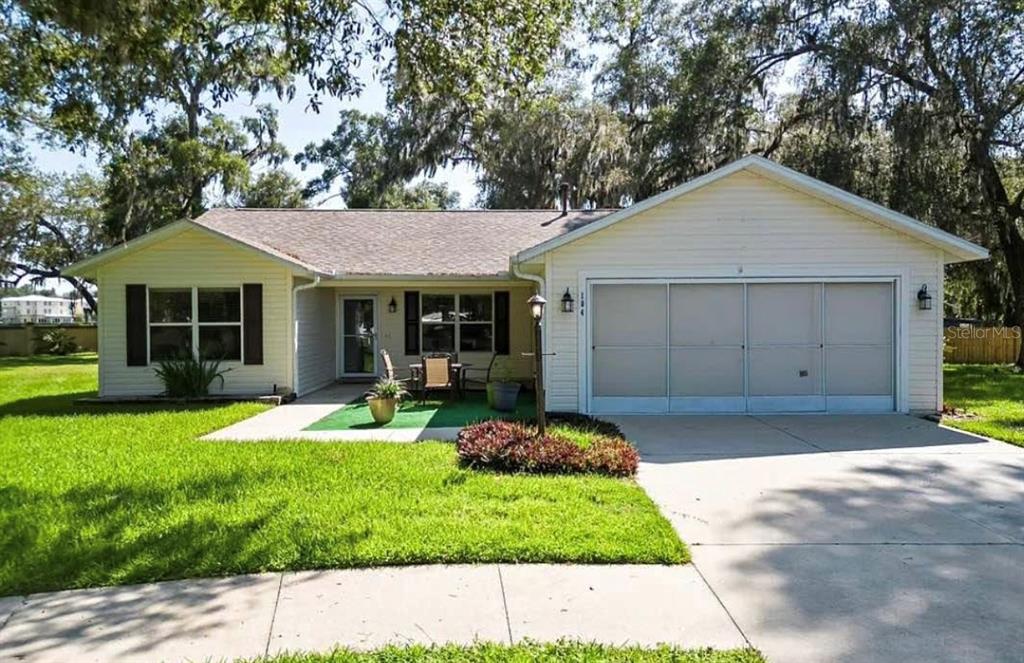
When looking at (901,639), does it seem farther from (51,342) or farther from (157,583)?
(51,342)

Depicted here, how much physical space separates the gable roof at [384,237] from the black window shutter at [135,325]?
2.33 feet

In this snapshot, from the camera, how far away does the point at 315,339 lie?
46.0 ft

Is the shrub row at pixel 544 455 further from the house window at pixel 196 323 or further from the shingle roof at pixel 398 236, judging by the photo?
the house window at pixel 196 323

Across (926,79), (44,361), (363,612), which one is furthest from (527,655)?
(44,361)

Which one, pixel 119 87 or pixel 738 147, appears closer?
pixel 119 87

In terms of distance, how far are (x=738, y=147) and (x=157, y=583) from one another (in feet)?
61.6

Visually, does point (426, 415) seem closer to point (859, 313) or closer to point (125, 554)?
point (125, 554)

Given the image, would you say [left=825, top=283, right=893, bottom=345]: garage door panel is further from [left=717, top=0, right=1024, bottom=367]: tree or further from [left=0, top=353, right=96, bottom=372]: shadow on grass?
[left=0, top=353, right=96, bottom=372]: shadow on grass

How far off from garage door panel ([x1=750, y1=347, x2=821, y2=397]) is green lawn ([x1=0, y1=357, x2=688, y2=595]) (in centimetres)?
526

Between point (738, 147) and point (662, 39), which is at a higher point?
point (662, 39)

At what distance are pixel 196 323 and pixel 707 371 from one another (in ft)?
29.9

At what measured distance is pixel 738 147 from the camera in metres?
19.3

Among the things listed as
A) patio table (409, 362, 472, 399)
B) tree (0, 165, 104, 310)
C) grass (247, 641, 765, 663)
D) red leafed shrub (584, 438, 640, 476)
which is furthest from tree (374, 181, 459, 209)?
grass (247, 641, 765, 663)

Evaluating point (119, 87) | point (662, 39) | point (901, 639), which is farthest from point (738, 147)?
point (901, 639)
